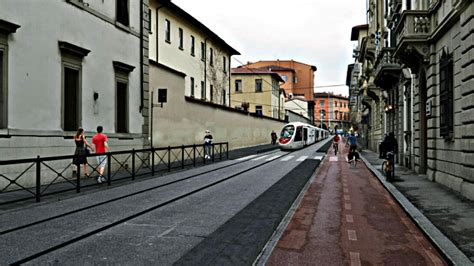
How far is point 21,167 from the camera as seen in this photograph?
438 inches

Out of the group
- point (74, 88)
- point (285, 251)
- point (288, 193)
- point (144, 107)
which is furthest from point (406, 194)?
point (144, 107)

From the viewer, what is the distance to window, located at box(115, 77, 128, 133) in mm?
18234

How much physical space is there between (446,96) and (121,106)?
1231cm

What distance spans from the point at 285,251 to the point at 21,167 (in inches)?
315

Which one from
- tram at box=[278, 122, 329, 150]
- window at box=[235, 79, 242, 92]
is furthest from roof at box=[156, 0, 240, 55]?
window at box=[235, 79, 242, 92]

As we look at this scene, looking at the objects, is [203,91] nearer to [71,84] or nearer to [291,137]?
[291,137]

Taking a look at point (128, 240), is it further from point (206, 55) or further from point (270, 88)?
point (270, 88)

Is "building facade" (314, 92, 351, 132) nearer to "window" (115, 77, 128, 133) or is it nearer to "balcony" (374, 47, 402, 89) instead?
"balcony" (374, 47, 402, 89)

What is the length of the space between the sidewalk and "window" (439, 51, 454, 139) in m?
1.65

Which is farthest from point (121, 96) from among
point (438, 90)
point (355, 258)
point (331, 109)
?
point (331, 109)

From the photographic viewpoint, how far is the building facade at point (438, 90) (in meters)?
10.5

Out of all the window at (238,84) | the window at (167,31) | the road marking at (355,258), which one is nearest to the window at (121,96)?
the window at (167,31)

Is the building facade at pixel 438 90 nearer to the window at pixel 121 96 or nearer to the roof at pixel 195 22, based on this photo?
the window at pixel 121 96

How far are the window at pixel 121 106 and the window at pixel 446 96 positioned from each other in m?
11.9
